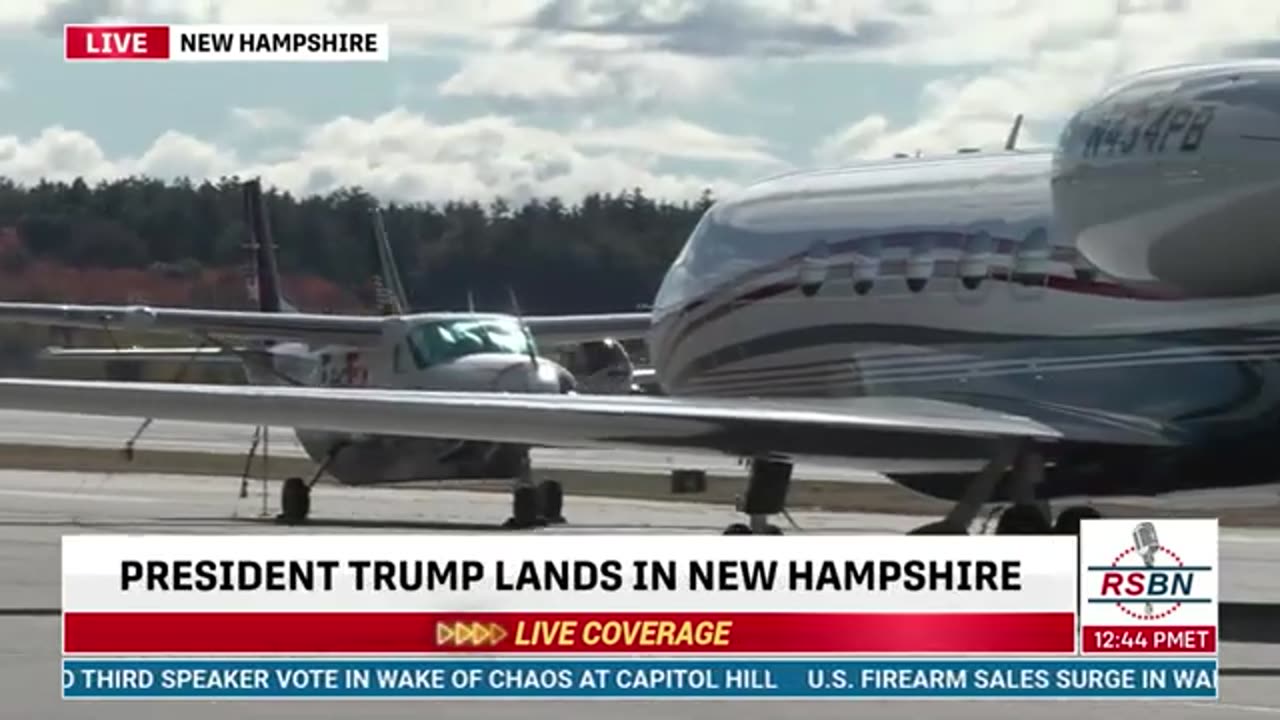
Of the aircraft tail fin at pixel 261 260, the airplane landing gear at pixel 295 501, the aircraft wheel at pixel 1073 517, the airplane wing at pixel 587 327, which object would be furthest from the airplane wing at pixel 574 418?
the aircraft tail fin at pixel 261 260

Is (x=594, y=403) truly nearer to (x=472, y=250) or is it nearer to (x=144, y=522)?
(x=144, y=522)

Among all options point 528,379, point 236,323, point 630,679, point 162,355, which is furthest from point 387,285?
point 630,679

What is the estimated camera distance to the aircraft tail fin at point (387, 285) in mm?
38719

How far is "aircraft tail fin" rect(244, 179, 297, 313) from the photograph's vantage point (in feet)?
139

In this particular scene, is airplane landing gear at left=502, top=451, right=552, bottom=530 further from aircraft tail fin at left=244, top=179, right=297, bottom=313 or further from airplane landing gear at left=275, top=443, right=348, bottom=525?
aircraft tail fin at left=244, top=179, right=297, bottom=313

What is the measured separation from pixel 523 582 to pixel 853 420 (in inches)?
116

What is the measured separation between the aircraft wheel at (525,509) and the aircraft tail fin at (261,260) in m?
10.7

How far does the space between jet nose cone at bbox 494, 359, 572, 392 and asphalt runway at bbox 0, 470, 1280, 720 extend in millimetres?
1571

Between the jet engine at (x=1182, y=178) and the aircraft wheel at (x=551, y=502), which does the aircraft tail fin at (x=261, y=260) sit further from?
the jet engine at (x=1182, y=178)

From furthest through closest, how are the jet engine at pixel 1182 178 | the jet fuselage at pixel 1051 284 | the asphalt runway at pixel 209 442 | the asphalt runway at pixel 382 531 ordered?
1. the asphalt runway at pixel 209 442
2. the jet fuselage at pixel 1051 284
3. the jet engine at pixel 1182 178
4. the asphalt runway at pixel 382 531

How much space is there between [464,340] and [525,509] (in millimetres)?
3006

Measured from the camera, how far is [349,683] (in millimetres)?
13695

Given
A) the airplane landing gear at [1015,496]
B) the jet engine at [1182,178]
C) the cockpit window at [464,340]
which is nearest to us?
the jet engine at [1182,178]

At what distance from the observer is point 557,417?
773 inches
